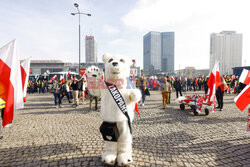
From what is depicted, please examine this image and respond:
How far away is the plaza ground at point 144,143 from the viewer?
285cm

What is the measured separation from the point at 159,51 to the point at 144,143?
117222 millimetres

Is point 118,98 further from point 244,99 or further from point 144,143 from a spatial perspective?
point 244,99

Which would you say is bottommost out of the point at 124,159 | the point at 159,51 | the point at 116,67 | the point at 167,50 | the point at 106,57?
the point at 124,159

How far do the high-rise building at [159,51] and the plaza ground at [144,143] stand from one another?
350ft

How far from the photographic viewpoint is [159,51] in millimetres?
114312

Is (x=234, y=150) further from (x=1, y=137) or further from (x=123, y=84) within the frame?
(x=1, y=137)

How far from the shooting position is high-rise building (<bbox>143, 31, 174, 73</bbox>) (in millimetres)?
111250

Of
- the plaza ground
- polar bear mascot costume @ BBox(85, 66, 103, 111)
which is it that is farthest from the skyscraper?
polar bear mascot costume @ BBox(85, 66, 103, 111)

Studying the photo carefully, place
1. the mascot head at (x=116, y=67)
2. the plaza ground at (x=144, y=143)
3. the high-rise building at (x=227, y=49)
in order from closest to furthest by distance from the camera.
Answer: the mascot head at (x=116, y=67)
the plaza ground at (x=144, y=143)
the high-rise building at (x=227, y=49)

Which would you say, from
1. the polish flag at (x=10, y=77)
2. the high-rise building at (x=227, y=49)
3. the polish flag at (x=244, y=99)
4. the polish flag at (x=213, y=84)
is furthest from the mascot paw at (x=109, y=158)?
the high-rise building at (x=227, y=49)

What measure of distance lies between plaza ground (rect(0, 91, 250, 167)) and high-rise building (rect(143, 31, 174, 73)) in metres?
107

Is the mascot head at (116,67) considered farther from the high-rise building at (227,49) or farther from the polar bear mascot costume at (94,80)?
the high-rise building at (227,49)

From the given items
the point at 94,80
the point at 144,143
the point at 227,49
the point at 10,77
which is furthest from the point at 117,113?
the point at 227,49

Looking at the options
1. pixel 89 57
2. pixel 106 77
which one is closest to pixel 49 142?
pixel 106 77
